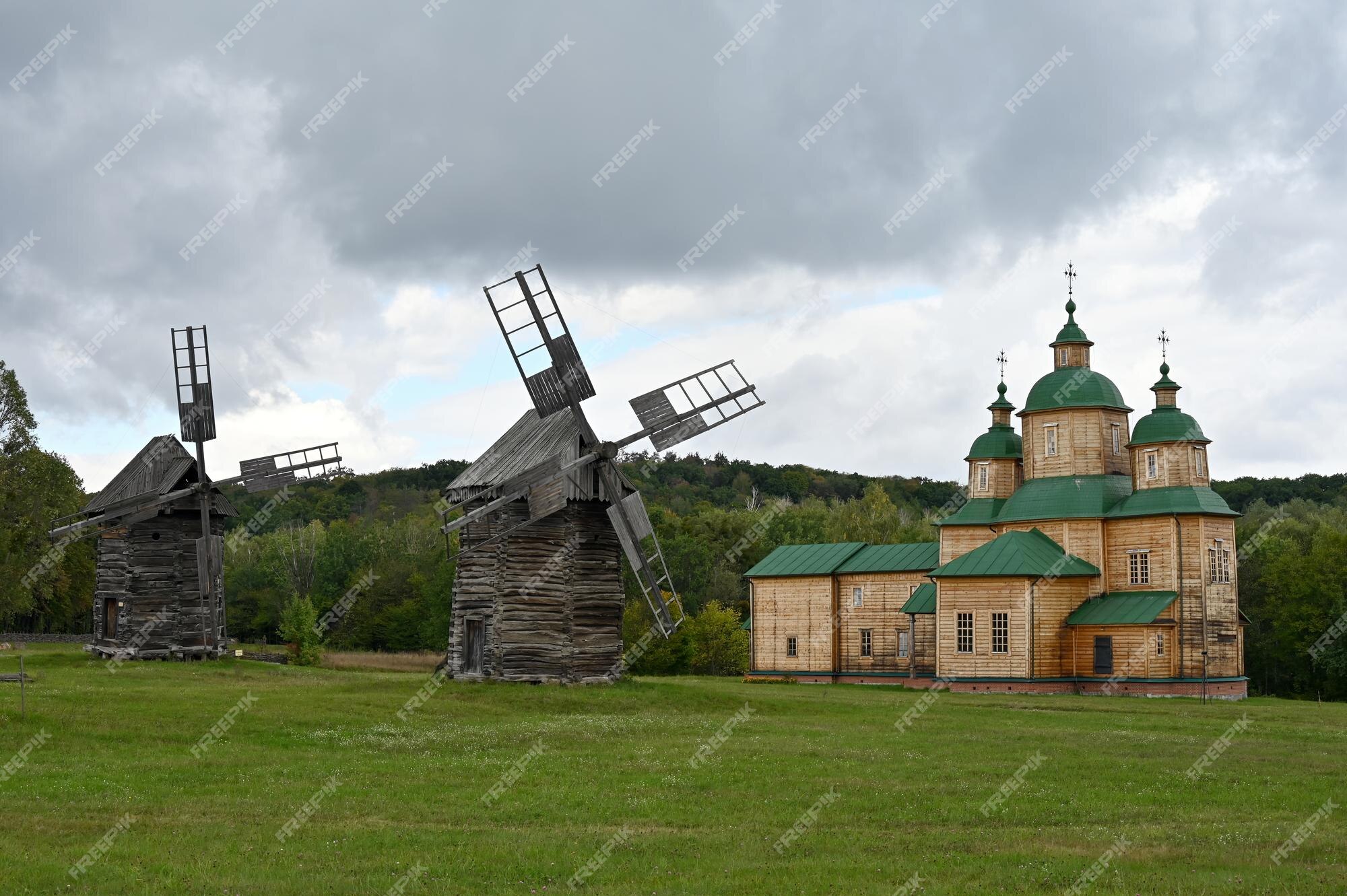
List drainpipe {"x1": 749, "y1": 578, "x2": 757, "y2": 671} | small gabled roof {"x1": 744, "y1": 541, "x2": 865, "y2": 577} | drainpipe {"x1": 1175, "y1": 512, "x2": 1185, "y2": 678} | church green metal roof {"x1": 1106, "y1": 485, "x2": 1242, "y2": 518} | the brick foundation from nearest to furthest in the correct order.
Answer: the brick foundation < drainpipe {"x1": 1175, "y1": 512, "x2": 1185, "y2": 678} < church green metal roof {"x1": 1106, "y1": 485, "x2": 1242, "y2": 518} < small gabled roof {"x1": 744, "y1": 541, "x2": 865, "y2": 577} < drainpipe {"x1": 749, "y1": 578, "x2": 757, "y2": 671}

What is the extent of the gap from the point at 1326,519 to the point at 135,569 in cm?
7045

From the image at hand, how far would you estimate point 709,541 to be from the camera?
3716 inches

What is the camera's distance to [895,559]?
210 feet

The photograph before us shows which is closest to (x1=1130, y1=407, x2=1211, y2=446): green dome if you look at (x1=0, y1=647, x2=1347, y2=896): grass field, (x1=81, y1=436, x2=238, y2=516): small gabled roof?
(x1=0, y1=647, x2=1347, y2=896): grass field

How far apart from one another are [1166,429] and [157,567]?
39.0 meters

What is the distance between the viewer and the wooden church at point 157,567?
48625 mm

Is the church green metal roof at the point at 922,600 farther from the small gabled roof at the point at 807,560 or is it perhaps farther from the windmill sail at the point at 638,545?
the windmill sail at the point at 638,545

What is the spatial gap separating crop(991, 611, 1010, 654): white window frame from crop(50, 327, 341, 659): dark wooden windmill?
25.9 metres

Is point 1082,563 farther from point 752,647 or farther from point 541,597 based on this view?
point 541,597

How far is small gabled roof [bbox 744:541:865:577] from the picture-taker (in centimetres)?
6531

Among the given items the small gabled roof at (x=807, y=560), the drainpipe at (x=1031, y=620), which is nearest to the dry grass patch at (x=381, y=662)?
the small gabled roof at (x=807, y=560)

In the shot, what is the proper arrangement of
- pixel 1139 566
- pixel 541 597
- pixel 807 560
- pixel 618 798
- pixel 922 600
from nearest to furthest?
pixel 618 798
pixel 541 597
pixel 1139 566
pixel 922 600
pixel 807 560

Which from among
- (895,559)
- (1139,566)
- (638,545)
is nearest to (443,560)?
(895,559)

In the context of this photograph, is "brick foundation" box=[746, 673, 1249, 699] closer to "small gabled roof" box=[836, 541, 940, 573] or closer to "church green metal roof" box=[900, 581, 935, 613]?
"church green metal roof" box=[900, 581, 935, 613]
